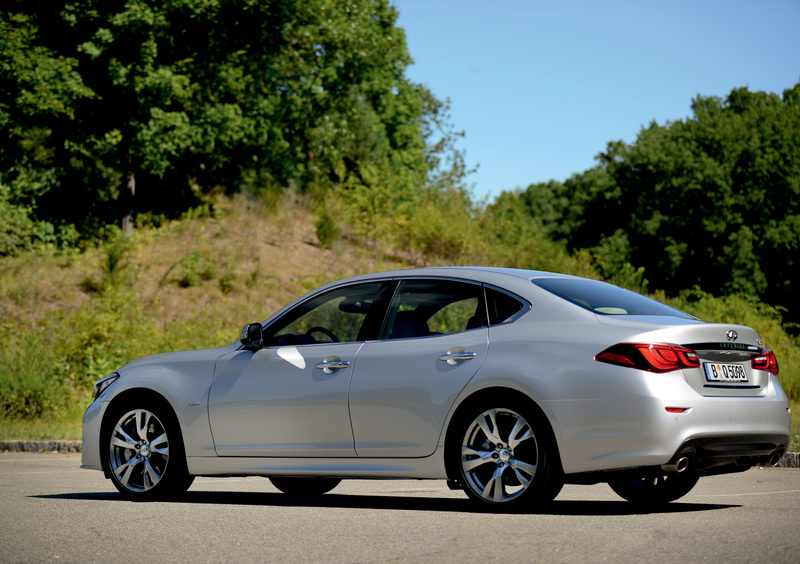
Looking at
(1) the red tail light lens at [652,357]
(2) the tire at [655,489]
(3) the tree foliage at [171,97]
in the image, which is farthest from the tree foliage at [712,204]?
(1) the red tail light lens at [652,357]

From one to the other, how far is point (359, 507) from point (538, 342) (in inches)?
82.1

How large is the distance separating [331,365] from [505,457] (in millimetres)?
1549

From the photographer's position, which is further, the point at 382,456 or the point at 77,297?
the point at 77,297

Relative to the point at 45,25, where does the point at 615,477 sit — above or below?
below

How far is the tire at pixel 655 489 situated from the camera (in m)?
7.89

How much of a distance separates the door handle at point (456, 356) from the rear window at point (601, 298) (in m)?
0.72

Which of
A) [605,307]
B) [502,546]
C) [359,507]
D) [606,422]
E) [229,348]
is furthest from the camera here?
[229,348]

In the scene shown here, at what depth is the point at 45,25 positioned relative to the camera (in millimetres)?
33031

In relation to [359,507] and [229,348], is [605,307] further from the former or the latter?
[229,348]

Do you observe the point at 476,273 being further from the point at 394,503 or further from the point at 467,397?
the point at 394,503

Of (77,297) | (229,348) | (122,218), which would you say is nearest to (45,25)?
(122,218)

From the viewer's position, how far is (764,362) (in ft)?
23.3

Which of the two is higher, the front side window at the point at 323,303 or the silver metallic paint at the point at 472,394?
the front side window at the point at 323,303

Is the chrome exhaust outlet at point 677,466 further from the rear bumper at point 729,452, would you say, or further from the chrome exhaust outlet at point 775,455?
the chrome exhaust outlet at point 775,455
